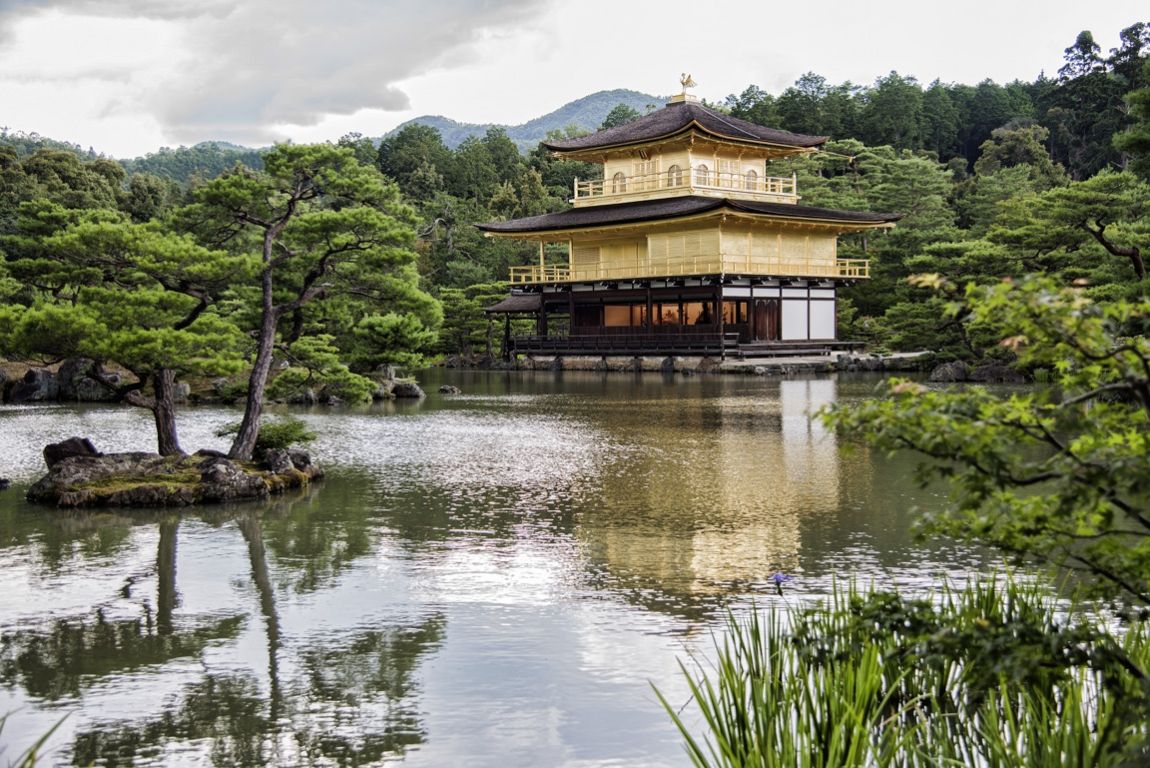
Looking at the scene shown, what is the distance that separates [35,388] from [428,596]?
83.8 ft

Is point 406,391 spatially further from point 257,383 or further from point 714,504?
point 714,504

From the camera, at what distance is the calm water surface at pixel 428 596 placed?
20.2ft

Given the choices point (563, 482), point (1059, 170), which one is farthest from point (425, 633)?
point (1059, 170)

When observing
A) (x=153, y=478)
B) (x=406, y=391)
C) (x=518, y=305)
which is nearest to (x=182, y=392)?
(x=406, y=391)

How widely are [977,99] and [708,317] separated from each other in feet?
168

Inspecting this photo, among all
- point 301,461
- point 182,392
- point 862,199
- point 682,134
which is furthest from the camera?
point 862,199

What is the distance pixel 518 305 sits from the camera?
4691 centimetres

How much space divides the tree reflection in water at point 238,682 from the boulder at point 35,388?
77.2 feet

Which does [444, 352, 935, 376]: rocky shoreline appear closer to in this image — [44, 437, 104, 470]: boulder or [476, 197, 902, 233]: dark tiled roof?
[476, 197, 902, 233]: dark tiled roof

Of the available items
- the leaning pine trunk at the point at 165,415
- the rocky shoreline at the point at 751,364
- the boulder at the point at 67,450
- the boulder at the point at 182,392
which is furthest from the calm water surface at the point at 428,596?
the rocky shoreline at the point at 751,364

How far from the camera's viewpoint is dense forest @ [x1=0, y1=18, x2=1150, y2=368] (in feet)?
57.0

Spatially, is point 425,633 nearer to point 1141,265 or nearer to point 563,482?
point 563,482

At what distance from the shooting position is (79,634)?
26.2ft

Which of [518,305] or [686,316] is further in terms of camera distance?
[518,305]
